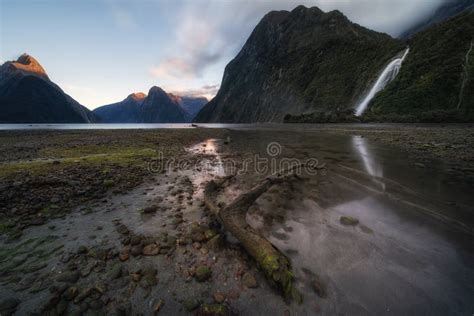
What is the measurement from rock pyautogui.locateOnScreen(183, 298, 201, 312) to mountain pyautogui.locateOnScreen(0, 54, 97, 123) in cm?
22752

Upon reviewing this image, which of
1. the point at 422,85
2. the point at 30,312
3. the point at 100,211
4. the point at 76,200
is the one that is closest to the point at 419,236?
the point at 30,312

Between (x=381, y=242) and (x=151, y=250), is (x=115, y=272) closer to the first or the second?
(x=151, y=250)

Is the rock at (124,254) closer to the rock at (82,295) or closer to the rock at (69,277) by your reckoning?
the rock at (69,277)

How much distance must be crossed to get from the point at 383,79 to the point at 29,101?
250 metres

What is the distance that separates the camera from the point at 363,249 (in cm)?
375

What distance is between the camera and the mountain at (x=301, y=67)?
7317 centimetres

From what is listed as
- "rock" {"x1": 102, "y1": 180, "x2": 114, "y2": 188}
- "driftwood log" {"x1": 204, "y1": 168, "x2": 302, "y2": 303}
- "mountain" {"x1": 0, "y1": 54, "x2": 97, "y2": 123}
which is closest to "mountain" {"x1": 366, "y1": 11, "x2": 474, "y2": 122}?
"driftwood log" {"x1": 204, "y1": 168, "x2": 302, "y2": 303}

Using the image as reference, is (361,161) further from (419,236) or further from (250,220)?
(250,220)

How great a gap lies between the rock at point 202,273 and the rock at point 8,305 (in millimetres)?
2385

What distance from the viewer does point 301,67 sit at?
10556 cm

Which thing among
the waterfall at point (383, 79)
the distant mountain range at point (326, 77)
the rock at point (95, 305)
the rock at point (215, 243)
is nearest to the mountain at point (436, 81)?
the distant mountain range at point (326, 77)

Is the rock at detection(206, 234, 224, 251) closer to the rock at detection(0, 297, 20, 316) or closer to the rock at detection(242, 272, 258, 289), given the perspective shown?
the rock at detection(242, 272, 258, 289)

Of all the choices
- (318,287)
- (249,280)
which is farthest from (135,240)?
(318,287)

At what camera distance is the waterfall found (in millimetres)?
54562
